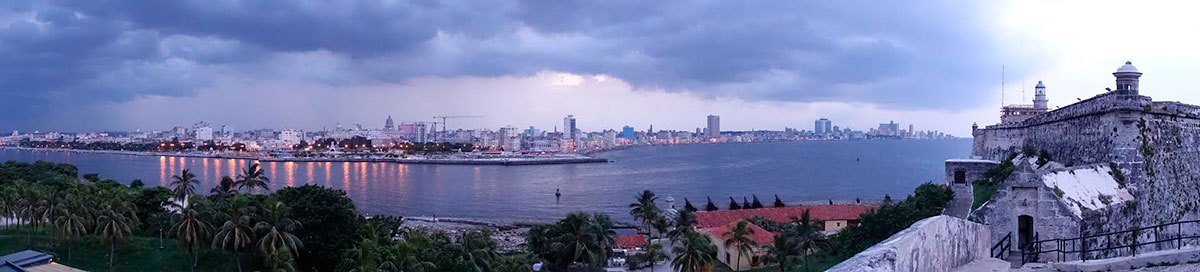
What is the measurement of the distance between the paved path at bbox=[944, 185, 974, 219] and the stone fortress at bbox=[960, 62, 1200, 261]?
2.10 m

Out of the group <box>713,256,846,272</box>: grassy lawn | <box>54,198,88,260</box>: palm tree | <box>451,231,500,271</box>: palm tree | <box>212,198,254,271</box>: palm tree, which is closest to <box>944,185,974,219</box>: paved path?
<box>713,256,846,272</box>: grassy lawn

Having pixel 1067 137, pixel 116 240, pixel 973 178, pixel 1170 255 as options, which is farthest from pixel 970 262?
pixel 116 240

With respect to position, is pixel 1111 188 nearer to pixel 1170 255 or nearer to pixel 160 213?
pixel 1170 255

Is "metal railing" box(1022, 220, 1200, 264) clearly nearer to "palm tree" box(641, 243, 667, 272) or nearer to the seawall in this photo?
the seawall

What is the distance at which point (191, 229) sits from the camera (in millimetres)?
19422

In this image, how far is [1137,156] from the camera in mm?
15039

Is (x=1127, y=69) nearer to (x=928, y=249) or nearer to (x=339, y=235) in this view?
(x=928, y=249)

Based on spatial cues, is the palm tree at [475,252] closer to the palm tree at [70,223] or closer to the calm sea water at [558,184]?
the palm tree at [70,223]

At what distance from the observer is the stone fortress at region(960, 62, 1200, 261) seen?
36.6ft

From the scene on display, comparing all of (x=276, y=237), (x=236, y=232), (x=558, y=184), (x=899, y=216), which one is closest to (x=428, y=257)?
(x=276, y=237)

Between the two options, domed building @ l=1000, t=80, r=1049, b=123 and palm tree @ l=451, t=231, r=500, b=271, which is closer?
palm tree @ l=451, t=231, r=500, b=271

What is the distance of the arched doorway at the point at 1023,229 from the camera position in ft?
36.7

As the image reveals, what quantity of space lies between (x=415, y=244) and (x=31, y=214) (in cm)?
1327

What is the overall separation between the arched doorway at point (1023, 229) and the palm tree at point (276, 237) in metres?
16.2
